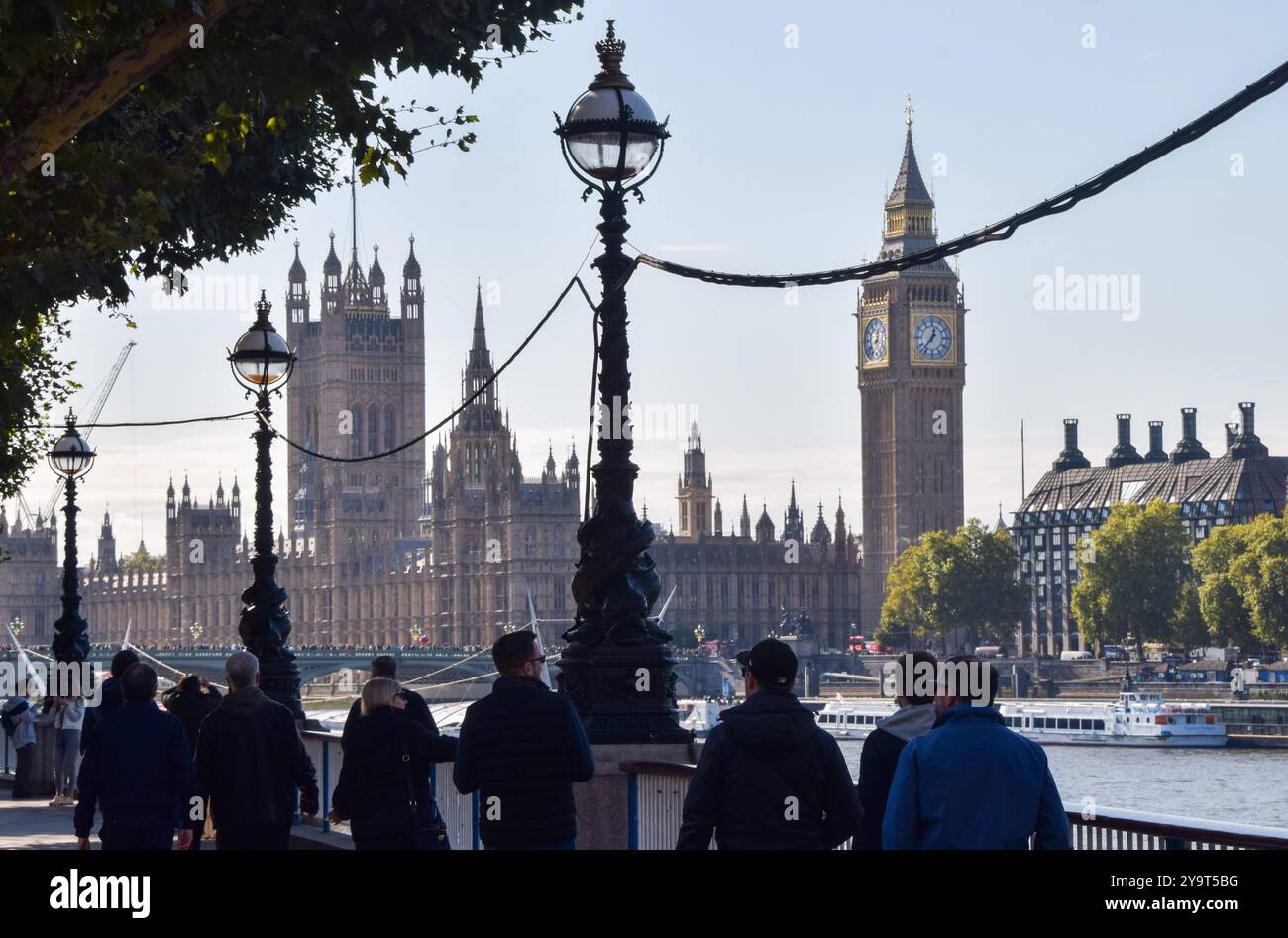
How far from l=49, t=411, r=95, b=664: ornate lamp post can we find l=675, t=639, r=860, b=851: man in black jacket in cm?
1413

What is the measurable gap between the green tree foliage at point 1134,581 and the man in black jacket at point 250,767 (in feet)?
317

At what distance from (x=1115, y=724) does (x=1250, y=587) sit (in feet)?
74.8

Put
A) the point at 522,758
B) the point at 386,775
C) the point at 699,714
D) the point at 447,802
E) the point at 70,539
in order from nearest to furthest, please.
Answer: the point at 522,758, the point at 386,775, the point at 447,802, the point at 70,539, the point at 699,714

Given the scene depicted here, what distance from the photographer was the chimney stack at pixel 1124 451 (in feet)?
432

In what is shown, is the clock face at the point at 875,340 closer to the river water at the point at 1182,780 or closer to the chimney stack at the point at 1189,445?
the chimney stack at the point at 1189,445

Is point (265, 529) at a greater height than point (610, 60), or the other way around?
point (610, 60)

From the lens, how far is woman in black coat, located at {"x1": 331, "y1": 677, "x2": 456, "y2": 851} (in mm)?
8922

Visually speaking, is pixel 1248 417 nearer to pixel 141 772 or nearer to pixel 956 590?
pixel 956 590

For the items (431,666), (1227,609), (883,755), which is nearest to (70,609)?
(883,755)

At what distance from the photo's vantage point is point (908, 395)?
130m

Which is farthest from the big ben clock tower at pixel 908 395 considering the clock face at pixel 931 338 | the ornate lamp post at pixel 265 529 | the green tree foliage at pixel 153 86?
the green tree foliage at pixel 153 86

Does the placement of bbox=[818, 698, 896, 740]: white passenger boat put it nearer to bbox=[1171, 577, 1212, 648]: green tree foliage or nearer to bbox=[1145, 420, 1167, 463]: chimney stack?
bbox=[1171, 577, 1212, 648]: green tree foliage
